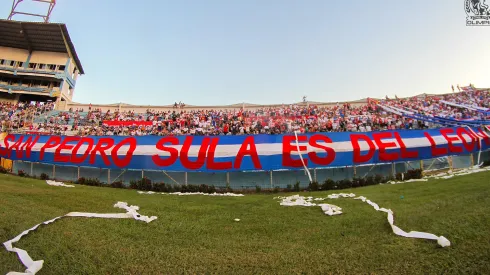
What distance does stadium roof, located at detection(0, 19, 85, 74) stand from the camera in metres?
42.7

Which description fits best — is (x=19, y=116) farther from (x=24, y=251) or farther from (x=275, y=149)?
A: (x=24, y=251)

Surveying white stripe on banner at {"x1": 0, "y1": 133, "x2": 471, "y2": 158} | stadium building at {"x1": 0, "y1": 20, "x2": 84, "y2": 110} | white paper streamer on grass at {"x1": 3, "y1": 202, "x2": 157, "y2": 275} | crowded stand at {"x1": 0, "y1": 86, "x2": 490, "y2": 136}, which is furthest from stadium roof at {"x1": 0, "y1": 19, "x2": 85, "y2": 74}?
white paper streamer on grass at {"x1": 3, "y1": 202, "x2": 157, "y2": 275}

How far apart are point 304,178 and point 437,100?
21.7 meters

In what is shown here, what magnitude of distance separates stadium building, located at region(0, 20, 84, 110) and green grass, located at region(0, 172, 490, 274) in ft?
159

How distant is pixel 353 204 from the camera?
319 inches

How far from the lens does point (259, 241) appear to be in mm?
5211

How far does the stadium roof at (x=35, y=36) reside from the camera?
1682 inches

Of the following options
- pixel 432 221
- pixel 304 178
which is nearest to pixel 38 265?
pixel 432 221

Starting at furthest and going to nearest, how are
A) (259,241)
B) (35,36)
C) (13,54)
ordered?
(13,54), (35,36), (259,241)

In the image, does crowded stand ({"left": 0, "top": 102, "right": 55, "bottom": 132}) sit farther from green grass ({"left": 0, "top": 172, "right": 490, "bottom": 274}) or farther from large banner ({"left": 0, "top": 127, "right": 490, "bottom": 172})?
green grass ({"left": 0, "top": 172, "right": 490, "bottom": 274})

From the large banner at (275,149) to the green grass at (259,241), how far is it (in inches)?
284

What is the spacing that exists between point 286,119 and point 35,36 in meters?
47.9

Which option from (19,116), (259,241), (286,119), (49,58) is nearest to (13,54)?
(49,58)

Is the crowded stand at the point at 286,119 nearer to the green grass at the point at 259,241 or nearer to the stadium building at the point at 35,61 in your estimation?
the green grass at the point at 259,241
